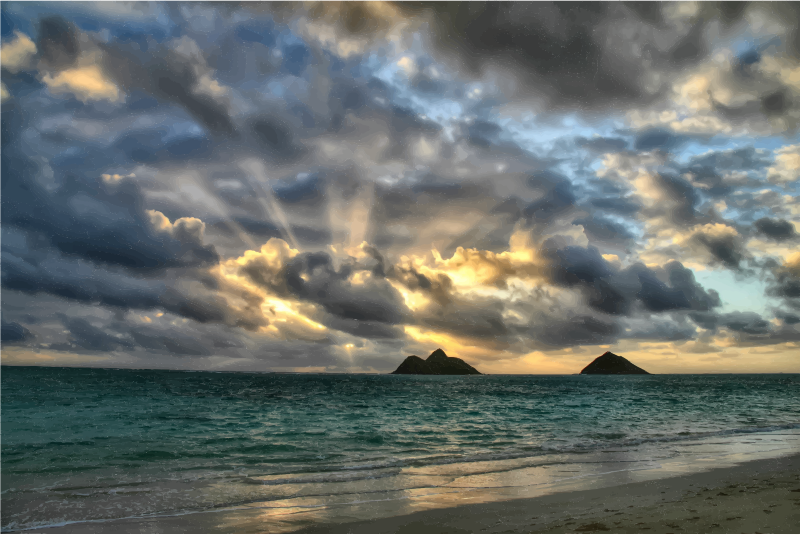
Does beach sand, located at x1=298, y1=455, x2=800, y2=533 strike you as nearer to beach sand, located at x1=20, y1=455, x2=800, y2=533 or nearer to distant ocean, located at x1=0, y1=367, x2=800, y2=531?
beach sand, located at x1=20, y1=455, x2=800, y2=533

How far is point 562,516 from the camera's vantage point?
9023 millimetres

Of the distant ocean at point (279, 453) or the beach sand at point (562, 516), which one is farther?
the distant ocean at point (279, 453)

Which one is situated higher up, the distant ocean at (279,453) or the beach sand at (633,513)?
the beach sand at (633,513)

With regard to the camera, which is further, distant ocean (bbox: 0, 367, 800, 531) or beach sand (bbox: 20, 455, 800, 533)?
distant ocean (bbox: 0, 367, 800, 531)

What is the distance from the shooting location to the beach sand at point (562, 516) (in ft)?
27.3

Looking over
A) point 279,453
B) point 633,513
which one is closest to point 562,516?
point 633,513

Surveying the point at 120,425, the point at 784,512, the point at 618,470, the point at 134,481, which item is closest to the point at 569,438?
the point at 618,470

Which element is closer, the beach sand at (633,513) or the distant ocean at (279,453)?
the beach sand at (633,513)

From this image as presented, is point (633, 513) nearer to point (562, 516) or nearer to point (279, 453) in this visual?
point (562, 516)

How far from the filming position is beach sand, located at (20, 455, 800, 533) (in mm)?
8336

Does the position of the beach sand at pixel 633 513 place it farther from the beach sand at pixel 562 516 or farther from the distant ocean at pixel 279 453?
the distant ocean at pixel 279 453

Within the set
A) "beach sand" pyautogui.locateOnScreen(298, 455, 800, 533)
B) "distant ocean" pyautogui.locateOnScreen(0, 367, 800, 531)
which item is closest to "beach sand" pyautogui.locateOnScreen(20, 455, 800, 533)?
"beach sand" pyautogui.locateOnScreen(298, 455, 800, 533)

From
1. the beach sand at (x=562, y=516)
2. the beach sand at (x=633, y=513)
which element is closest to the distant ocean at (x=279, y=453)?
the beach sand at (x=562, y=516)

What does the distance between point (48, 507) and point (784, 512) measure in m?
16.9
